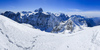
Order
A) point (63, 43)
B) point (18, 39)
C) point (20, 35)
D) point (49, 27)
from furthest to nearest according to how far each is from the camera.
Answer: point (49, 27)
point (63, 43)
point (20, 35)
point (18, 39)

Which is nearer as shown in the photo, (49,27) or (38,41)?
(38,41)

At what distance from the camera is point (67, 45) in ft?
28.1

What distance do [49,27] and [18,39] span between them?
19202 cm

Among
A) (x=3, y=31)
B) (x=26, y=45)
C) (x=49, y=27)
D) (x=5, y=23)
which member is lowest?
(x=49, y=27)

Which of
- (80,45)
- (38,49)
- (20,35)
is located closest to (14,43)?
(20,35)

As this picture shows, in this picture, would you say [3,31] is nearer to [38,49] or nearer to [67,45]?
[38,49]

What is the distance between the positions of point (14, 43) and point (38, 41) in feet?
9.37

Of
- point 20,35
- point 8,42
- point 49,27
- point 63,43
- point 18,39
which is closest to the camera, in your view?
point 8,42

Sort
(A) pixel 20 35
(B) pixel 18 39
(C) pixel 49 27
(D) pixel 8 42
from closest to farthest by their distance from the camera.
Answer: (D) pixel 8 42 < (B) pixel 18 39 < (A) pixel 20 35 < (C) pixel 49 27

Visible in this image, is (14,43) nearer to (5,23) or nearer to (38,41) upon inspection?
(38,41)

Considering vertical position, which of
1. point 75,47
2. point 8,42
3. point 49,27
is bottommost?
point 49,27

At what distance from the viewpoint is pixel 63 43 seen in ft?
29.4

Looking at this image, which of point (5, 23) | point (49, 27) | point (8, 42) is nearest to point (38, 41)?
point (8, 42)

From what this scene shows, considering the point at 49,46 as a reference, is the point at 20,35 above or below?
above
